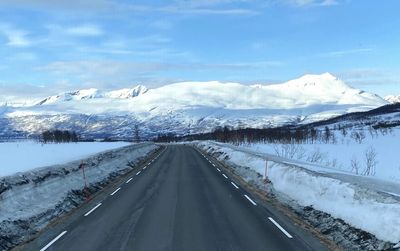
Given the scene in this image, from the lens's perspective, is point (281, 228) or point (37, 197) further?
point (37, 197)

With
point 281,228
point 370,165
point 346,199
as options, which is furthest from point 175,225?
point 370,165

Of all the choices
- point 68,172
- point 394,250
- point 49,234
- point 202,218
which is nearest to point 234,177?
point 68,172

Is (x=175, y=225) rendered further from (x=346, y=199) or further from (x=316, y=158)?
(x=316, y=158)

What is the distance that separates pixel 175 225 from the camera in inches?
527

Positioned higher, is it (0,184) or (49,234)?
(0,184)

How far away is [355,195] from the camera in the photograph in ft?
44.4

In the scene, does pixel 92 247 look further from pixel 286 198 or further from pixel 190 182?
pixel 190 182

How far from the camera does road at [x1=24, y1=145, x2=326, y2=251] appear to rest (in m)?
11.2

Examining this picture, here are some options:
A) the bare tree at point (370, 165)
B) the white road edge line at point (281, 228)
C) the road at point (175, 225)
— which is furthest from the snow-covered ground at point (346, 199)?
the bare tree at point (370, 165)

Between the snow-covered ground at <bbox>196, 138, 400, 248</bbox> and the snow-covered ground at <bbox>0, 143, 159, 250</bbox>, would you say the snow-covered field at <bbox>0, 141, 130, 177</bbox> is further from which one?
the snow-covered ground at <bbox>196, 138, 400, 248</bbox>

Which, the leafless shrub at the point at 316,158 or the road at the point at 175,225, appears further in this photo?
the leafless shrub at the point at 316,158

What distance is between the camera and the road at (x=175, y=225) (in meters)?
11.2

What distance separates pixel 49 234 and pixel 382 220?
807 centimetres

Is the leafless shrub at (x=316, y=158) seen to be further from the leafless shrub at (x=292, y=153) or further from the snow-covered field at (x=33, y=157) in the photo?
the snow-covered field at (x=33, y=157)
